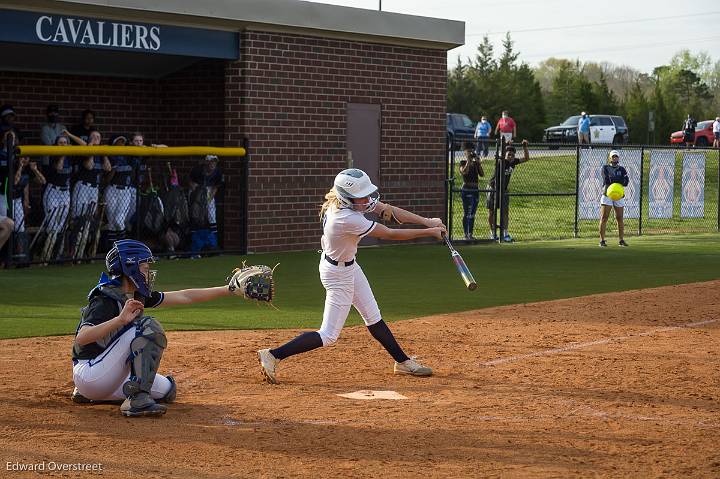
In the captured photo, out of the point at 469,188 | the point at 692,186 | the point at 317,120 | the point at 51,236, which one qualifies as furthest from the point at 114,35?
the point at 692,186

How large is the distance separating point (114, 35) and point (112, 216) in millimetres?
3093

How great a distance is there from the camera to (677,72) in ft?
280

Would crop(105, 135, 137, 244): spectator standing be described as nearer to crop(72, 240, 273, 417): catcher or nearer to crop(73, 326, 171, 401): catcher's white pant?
crop(73, 326, 171, 401): catcher's white pant

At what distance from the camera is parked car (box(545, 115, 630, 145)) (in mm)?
51188

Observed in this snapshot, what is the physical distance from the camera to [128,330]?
7.87 m

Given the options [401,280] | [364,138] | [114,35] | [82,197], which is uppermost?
[114,35]

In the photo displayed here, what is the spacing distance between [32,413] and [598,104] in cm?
6164

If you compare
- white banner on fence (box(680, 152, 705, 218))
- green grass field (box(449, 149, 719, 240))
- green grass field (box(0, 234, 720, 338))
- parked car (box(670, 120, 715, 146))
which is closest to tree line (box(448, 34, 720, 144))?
parked car (box(670, 120, 715, 146))

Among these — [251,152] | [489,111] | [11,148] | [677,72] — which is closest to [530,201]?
[251,152]

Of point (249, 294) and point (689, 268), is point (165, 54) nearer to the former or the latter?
point (689, 268)

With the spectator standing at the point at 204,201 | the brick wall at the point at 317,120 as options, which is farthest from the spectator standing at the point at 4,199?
the brick wall at the point at 317,120

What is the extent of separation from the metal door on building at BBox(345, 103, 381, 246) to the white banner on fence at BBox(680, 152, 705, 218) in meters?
10.0

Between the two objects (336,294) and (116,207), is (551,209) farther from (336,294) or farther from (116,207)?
(336,294)

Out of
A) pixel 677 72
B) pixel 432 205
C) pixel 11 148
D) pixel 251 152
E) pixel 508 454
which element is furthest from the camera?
pixel 677 72
